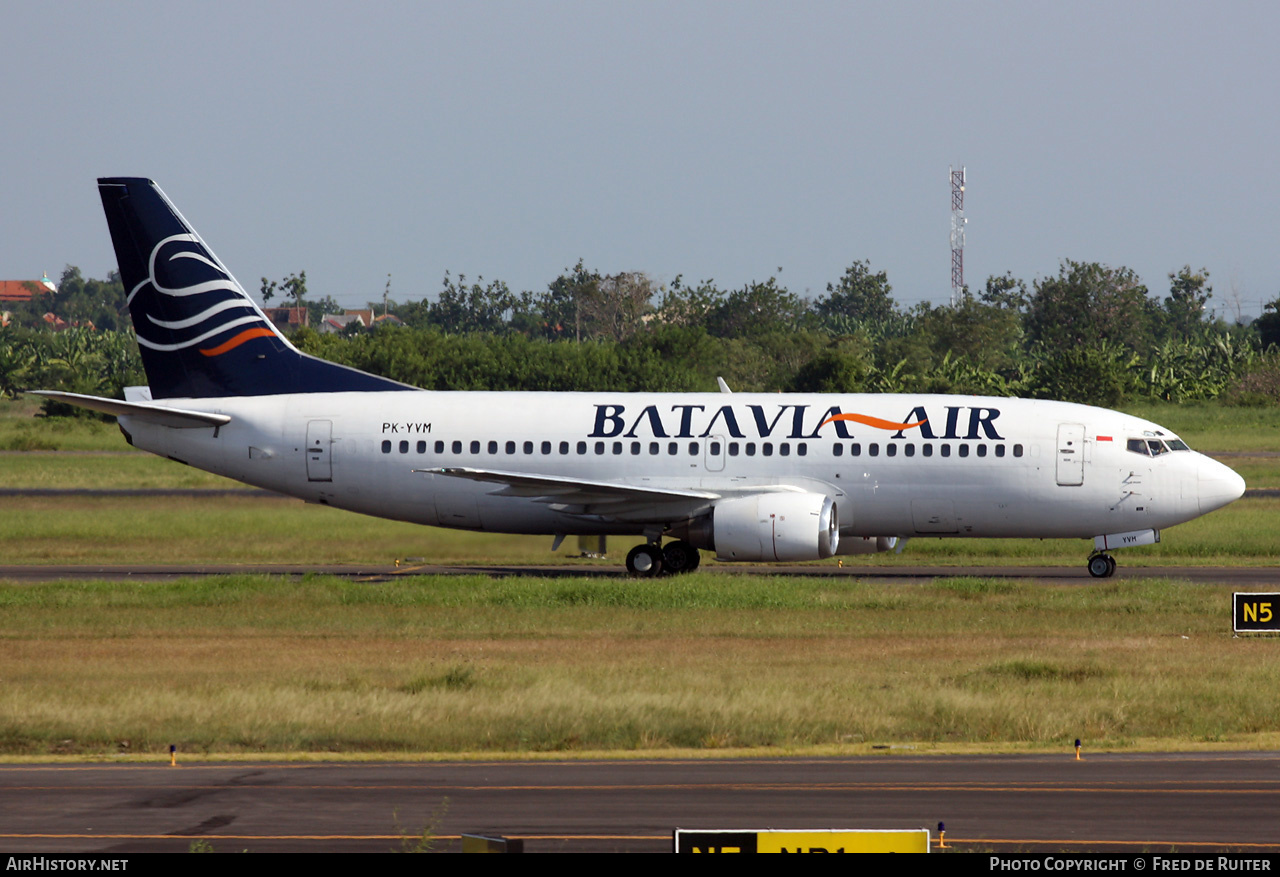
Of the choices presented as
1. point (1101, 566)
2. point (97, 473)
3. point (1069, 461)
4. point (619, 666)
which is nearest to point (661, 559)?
point (1069, 461)

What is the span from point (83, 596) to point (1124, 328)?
12693cm

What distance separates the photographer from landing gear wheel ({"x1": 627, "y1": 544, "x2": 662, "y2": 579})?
3656 cm

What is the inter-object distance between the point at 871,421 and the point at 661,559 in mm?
6044

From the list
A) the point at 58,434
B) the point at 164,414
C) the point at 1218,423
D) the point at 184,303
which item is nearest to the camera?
the point at 164,414

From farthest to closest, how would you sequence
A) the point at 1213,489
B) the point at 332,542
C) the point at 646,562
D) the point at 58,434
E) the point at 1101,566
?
the point at 58,434
the point at 332,542
the point at 1101,566
the point at 646,562
the point at 1213,489

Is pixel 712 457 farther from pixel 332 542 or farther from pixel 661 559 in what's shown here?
pixel 332 542

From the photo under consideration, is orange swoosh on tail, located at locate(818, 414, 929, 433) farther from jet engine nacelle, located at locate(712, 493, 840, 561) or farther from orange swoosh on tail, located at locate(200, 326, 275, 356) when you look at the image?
orange swoosh on tail, located at locate(200, 326, 275, 356)

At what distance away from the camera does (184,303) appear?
3866 cm

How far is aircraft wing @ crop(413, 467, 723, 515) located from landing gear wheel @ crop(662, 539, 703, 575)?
1.69m

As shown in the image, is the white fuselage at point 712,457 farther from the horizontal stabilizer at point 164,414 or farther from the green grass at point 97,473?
the green grass at point 97,473

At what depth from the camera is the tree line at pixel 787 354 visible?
91000 millimetres

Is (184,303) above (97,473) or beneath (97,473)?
above
